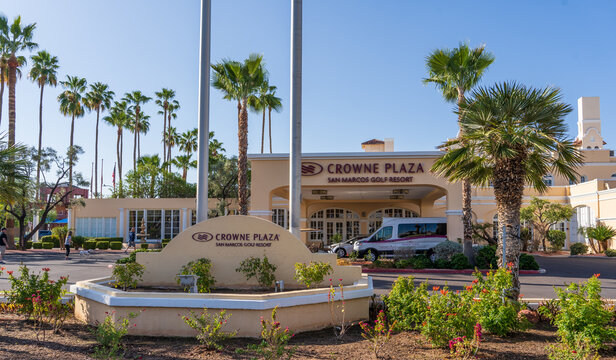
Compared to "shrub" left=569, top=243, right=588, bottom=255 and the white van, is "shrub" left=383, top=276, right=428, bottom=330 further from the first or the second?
"shrub" left=569, top=243, right=588, bottom=255

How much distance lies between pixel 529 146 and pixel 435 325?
4.91 metres

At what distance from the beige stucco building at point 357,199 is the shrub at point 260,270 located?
39.8 ft

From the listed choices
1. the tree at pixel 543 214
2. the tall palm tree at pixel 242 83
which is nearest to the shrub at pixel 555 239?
the tree at pixel 543 214

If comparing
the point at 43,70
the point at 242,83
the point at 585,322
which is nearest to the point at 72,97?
the point at 43,70

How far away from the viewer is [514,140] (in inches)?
360

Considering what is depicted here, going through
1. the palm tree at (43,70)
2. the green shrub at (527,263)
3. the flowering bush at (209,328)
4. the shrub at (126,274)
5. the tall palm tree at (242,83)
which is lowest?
the green shrub at (527,263)

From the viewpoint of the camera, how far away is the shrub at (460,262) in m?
18.3

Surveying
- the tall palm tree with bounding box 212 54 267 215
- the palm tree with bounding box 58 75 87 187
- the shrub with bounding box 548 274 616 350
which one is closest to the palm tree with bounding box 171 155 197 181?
the palm tree with bounding box 58 75 87 187

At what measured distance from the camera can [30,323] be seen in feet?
26.5

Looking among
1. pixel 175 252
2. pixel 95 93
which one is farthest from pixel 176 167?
pixel 175 252

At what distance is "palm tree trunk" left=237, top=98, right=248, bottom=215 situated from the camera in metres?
21.2

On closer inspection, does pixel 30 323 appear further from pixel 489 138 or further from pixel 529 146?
pixel 529 146

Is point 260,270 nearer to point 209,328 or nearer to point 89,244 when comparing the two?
point 209,328

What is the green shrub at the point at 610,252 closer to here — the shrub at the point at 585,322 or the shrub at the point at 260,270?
the shrub at the point at 585,322
